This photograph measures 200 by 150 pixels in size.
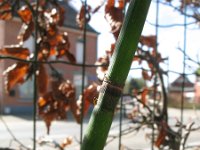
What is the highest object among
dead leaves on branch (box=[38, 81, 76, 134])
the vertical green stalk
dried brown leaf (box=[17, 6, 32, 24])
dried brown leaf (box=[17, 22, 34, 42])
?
dried brown leaf (box=[17, 6, 32, 24])

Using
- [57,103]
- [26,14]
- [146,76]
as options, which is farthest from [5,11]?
[146,76]

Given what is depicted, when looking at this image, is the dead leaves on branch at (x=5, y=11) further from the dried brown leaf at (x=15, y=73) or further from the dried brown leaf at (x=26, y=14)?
the dried brown leaf at (x=15, y=73)

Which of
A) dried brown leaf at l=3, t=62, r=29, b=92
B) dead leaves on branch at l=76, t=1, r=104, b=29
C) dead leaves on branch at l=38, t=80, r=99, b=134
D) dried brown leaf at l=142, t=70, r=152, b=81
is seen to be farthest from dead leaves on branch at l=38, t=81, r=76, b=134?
dried brown leaf at l=142, t=70, r=152, b=81

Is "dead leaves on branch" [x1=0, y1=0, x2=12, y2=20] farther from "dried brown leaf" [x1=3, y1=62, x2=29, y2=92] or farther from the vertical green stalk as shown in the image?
the vertical green stalk

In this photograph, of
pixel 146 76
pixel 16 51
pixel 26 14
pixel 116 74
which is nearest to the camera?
pixel 116 74

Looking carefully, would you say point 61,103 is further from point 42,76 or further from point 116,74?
point 116,74

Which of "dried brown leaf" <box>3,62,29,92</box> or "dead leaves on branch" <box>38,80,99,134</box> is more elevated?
"dried brown leaf" <box>3,62,29,92</box>

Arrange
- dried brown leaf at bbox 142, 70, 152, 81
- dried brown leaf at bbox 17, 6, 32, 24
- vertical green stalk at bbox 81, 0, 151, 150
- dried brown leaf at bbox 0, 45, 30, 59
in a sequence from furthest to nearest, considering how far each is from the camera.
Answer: dried brown leaf at bbox 142, 70, 152, 81 < dried brown leaf at bbox 17, 6, 32, 24 < dried brown leaf at bbox 0, 45, 30, 59 < vertical green stalk at bbox 81, 0, 151, 150

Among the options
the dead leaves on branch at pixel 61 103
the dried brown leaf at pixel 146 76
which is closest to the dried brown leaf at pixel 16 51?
the dead leaves on branch at pixel 61 103
